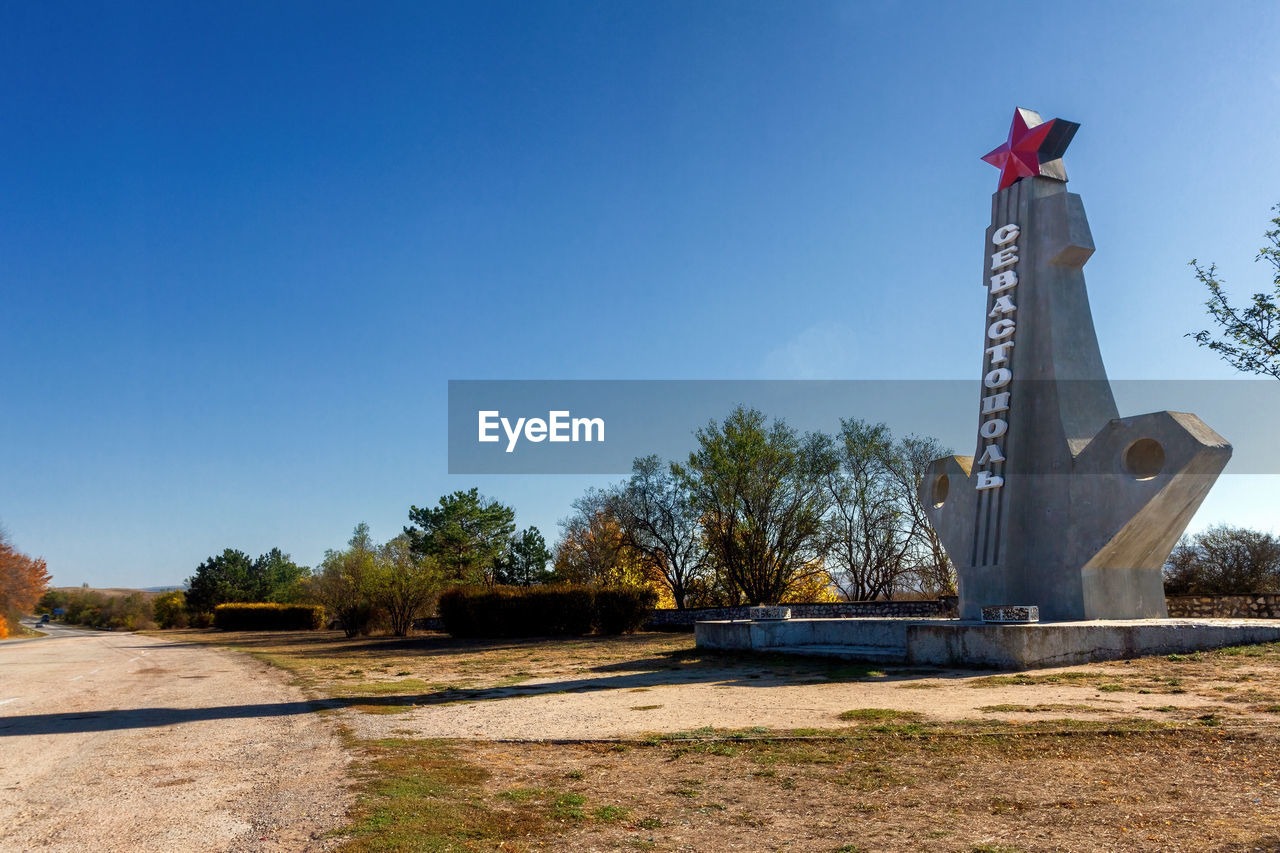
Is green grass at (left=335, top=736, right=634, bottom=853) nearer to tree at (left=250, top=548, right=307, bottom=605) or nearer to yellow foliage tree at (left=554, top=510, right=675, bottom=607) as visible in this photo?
yellow foliage tree at (left=554, top=510, right=675, bottom=607)

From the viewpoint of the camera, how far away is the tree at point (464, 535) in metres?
56.8

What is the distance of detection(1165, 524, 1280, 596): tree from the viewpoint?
34.1 metres

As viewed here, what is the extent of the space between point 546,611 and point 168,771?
27.9 m

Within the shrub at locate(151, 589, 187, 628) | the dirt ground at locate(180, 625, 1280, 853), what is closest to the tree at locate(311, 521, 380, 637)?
the dirt ground at locate(180, 625, 1280, 853)

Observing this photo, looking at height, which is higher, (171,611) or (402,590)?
(402,590)

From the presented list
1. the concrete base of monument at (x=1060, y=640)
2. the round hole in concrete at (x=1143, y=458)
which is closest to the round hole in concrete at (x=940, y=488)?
the round hole in concrete at (x=1143, y=458)

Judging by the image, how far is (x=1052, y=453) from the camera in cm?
1939

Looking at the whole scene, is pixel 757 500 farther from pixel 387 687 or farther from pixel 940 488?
pixel 387 687

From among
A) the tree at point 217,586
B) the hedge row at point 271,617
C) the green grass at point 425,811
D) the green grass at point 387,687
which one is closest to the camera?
the green grass at point 425,811

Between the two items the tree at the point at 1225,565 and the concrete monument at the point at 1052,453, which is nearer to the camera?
the concrete monument at the point at 1052,453

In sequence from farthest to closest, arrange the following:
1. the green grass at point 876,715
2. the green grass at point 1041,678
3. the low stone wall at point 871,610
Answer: the low stone wall at point 871,610
the green grass at point 1041,678
the green grass at point 876,715

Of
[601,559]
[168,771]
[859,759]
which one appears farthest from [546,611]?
[859,759]

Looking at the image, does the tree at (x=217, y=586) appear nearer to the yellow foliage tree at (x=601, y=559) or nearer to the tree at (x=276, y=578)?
the tree at (x=276, y=578)

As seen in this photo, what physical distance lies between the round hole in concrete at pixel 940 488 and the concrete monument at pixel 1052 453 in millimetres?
407
